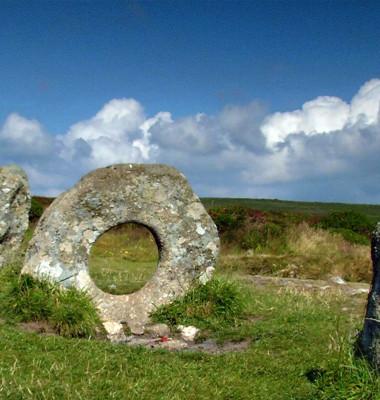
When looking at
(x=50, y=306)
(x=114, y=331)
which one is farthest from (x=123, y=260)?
(x=50, y=306)

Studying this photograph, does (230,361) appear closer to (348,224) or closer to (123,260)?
(123,260)

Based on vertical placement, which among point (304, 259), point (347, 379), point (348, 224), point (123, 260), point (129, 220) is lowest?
point (347, 379)

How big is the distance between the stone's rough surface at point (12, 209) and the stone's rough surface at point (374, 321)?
846 centimetres

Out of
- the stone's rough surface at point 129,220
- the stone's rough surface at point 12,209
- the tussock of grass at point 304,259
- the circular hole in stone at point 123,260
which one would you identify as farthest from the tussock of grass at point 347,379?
the tussock of grass at point 304,259

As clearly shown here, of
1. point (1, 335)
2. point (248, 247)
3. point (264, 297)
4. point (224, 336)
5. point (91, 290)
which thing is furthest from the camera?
point (248, 247)

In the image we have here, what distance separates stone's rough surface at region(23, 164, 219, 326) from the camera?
31.3ft

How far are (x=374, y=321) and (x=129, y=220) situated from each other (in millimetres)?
5150

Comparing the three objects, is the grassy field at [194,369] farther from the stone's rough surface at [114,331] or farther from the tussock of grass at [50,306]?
the stone's rough surface at [114,331]

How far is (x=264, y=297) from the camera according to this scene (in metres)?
11.4

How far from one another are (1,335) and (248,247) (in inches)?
512

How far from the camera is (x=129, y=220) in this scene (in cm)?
998

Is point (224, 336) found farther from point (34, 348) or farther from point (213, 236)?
point (34, 348)

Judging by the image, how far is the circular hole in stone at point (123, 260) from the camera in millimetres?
12812

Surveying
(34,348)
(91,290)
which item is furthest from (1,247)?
(34,348)
